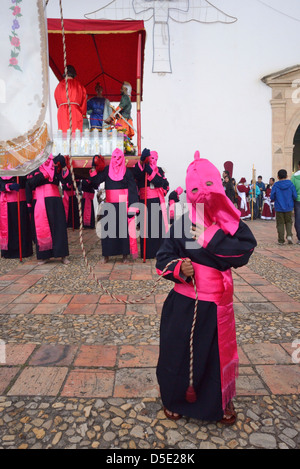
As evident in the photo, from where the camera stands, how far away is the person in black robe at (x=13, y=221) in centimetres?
592

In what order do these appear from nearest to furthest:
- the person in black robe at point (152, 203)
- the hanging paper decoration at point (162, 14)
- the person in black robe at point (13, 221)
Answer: the person in black robe at point (152, 203)
the person in black robe at point (13, 221)
the hanging paper decoration at point (162, 14)

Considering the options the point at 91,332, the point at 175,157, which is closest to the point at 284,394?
the point at 91,332

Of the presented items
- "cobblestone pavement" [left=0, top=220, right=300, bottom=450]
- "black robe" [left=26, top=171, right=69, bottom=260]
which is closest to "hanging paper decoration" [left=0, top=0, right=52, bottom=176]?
"cobblestone pavement" [left=0, top=220, right=300, bottom=450]

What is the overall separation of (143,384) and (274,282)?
2.82 metres

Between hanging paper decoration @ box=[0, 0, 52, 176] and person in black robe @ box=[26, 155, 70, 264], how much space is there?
341 centimetres

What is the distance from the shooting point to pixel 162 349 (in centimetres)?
178

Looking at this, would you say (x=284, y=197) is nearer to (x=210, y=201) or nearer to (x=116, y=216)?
(x=116, y=216)

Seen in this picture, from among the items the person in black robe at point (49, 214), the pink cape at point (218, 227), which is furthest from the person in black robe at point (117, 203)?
the pink cape at point (218, 227)

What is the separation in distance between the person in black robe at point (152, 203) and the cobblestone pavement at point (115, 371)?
1.65 metres

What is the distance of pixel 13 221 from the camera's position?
19.7ft

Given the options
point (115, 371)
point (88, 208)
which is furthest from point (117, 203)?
point (88, 208)

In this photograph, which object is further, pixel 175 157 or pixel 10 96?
pixel 175 157

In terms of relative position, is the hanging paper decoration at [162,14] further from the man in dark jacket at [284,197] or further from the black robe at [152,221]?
the black robe at [152,221]

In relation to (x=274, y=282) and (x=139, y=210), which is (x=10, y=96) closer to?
(x=274, y=282)
